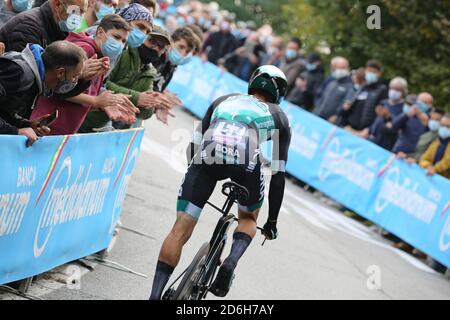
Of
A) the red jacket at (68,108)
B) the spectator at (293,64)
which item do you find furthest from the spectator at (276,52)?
the red jacket at (68,108)

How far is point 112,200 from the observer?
33.5ft

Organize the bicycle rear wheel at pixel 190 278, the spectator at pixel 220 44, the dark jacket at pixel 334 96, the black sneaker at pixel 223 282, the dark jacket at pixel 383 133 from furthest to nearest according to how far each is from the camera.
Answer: the spectator at pixel 220 44 → the dark jacket at pixel 334 96 → the dark jacket at pixel 383 133 → the black sneaker at pixel 223 282 → the bicycle rear wheel at pixel 190 278

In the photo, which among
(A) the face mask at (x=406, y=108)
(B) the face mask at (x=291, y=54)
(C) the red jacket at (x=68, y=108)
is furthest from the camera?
(B) the face mask at (x=291, y=54)

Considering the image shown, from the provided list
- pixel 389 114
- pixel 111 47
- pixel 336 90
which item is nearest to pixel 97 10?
pixel 111 47

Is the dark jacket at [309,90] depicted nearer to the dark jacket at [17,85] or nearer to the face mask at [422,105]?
the face mask at [422,105]

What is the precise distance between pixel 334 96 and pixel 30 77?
14418 millimetres

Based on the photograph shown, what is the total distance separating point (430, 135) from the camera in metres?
17.9

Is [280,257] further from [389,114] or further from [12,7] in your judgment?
[389,114]

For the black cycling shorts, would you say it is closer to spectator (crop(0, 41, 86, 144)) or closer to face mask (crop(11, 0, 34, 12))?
spectator (crop(0, 41, 86, 144))

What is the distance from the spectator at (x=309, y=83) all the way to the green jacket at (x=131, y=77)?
11.9m

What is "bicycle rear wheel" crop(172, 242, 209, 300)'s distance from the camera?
7.34m

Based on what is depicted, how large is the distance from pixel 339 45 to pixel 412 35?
9.21 feet

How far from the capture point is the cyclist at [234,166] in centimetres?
757
